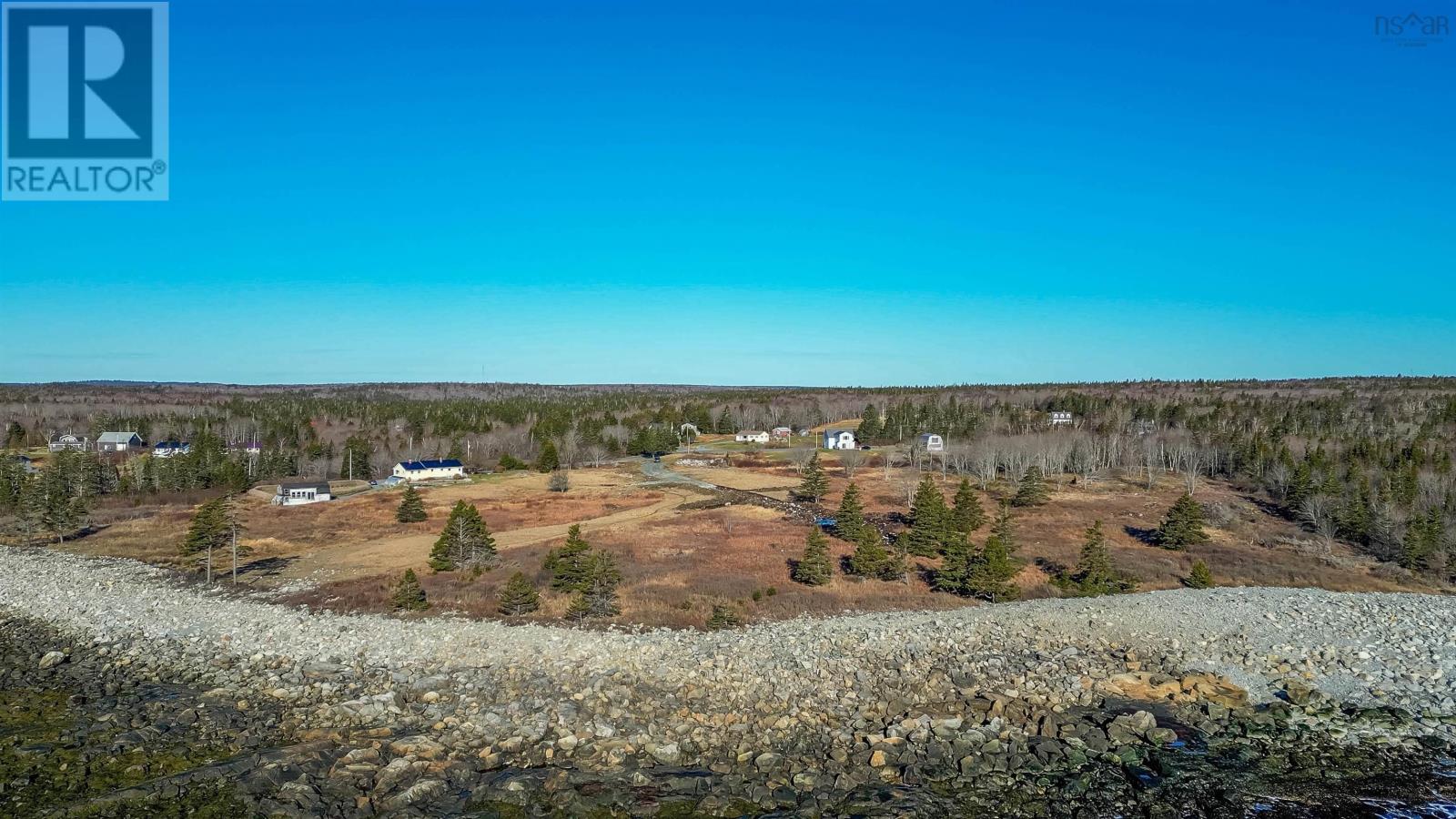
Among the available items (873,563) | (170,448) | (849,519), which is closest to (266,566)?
(873,563)

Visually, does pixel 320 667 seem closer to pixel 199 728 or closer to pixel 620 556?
pixel 199 728

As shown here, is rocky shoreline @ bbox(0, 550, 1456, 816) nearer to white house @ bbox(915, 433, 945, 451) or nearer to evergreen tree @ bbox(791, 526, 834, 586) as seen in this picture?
evergreen tree @ bbox(791, 526, 834, 586)

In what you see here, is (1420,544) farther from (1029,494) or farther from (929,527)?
(929,527)

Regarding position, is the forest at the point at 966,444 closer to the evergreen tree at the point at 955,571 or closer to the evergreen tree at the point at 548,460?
the evergreen tree at the point at 548,460

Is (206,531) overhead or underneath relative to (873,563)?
overhead

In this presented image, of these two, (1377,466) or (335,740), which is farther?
(1377,466)

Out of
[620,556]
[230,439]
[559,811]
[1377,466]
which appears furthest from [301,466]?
[1377,466]
